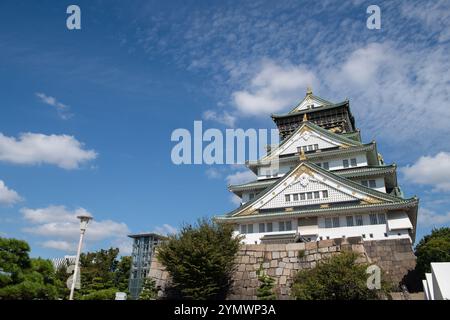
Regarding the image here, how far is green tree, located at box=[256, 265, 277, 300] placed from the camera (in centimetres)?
1583

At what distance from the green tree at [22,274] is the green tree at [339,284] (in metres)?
13.2

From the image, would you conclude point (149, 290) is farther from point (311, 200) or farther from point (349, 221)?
point (349, 221)

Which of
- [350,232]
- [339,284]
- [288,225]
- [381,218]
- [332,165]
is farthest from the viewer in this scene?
[332,165]

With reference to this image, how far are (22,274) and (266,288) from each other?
42.5 ft

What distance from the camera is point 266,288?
16.2 meters

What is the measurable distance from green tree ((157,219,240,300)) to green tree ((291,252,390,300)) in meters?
4.04

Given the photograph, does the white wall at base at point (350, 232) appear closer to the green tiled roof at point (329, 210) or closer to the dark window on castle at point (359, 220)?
the dark window on castle at point (359, 220)

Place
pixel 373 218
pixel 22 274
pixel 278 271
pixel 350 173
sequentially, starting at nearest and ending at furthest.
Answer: pixel 22 274 < pixel 278 271 < pixel 373 218 < pixel 350 173

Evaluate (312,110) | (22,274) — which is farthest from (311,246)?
(312,110)

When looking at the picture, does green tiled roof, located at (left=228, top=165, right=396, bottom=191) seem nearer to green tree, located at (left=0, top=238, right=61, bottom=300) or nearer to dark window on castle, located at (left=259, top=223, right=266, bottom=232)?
dark window on castle, located at (left=259, top=223, right=266, bottom=232)

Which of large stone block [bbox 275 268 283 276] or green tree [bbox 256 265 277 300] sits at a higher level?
large stone block [bbox 275 268 283 276]

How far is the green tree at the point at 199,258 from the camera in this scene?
1630 cm

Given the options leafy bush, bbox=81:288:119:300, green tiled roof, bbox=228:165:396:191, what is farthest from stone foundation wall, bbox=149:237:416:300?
green tiled roof, bbox=228:165:396:191
